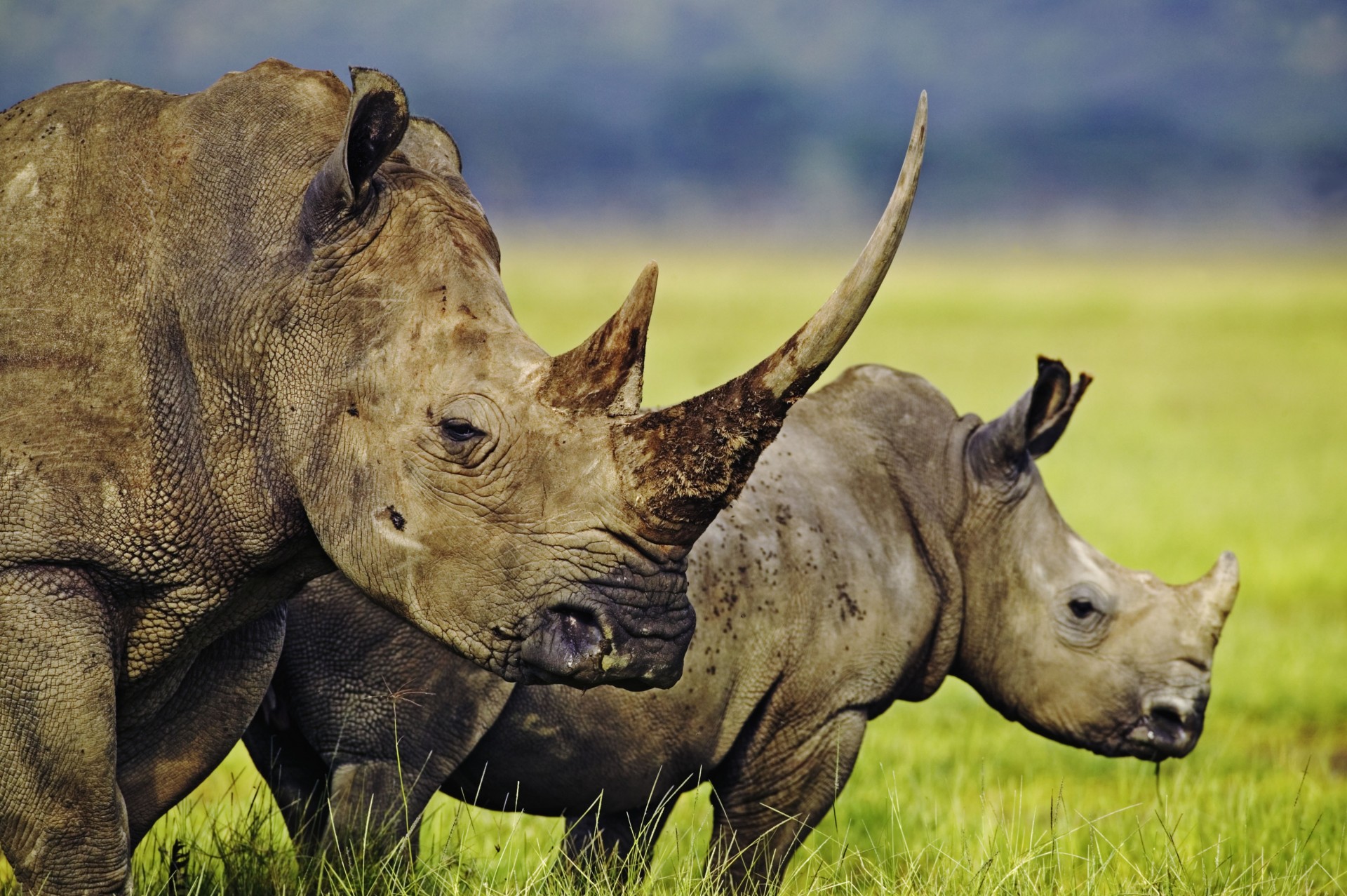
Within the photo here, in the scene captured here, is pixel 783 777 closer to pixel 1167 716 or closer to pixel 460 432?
pixel 1167 716

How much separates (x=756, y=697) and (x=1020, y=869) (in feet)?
3.42

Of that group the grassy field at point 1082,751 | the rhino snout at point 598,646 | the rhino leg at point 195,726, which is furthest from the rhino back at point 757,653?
the rhino snout at point 598,646

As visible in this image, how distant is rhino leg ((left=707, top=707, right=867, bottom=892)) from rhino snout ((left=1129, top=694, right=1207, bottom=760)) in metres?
1.27

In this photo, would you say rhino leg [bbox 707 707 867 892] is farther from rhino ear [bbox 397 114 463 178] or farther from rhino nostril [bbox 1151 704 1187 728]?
rhino ear [bbox 397 114 463 178]

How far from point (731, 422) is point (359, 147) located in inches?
41.0

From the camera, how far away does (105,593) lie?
145 inches

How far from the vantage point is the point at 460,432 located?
3.65 m

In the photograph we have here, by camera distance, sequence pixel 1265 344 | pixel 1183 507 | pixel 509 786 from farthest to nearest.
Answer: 1. pixel 1265 344
2. pixel 1183 507
3. pixel 509 786

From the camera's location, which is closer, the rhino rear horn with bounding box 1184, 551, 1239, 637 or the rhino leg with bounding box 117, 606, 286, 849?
the rhino leg with bounding box 117, 606, 286, 849

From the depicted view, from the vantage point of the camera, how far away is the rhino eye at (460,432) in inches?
143

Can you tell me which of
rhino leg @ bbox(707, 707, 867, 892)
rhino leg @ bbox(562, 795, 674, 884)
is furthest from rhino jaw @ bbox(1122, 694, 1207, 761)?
rhino leg @ bbox(562, 795, 674, 884)

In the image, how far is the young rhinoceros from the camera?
479 cm

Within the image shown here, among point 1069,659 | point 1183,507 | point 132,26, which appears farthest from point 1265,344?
point 132,26

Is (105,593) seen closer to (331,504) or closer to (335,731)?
(331,504)
